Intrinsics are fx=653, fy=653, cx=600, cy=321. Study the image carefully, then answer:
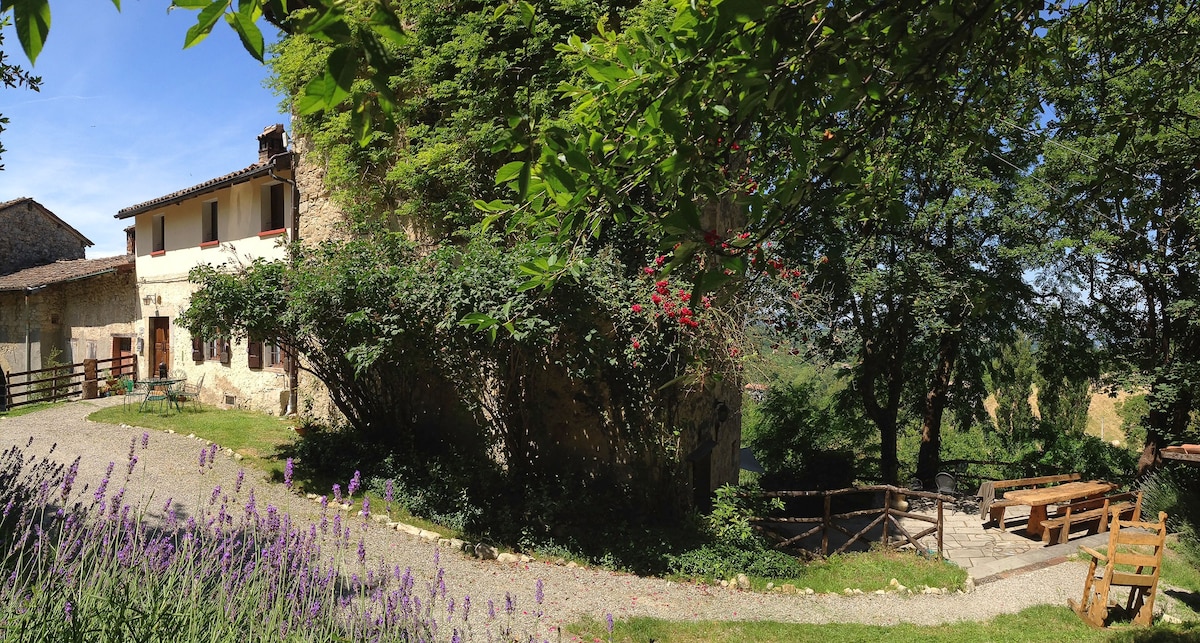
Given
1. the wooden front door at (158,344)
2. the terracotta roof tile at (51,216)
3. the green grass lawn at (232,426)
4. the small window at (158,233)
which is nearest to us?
the green grass lawn at (232,426)

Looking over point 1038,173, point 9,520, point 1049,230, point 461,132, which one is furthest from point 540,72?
point 1049,230

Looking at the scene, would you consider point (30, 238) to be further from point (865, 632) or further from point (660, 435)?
point (865, 632)

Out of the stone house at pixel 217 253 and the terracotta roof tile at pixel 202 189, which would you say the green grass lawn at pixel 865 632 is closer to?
the stone house at pixel 217 253

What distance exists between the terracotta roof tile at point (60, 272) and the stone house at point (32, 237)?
2.05 ft

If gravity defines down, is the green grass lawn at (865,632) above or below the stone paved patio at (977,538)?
above

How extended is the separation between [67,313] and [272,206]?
10.9 m

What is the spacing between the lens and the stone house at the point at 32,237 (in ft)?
68.1

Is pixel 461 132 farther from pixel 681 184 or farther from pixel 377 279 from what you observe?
pixel 681 184

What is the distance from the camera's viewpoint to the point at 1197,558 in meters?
8.93

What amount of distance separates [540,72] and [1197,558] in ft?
37.7

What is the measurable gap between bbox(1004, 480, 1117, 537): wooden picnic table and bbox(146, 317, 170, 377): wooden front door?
19.2 meters

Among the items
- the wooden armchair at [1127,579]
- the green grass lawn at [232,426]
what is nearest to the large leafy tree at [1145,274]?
the wooden armchair at [1127,579]

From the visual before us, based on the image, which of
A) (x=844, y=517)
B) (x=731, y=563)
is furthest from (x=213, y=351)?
(x=844, y=517)

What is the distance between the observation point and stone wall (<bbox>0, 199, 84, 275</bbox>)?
2077 centimetres
